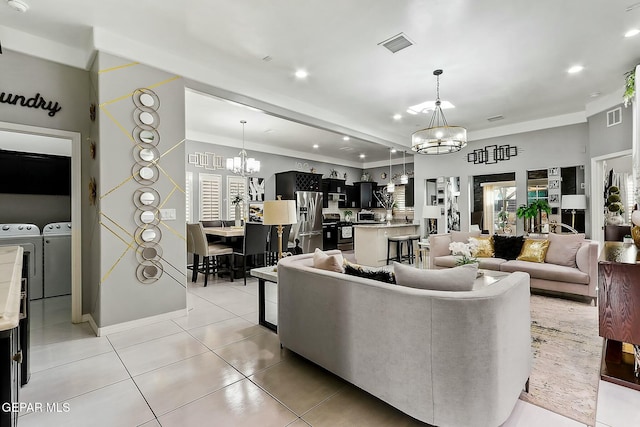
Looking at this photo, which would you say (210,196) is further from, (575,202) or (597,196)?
(597,196)

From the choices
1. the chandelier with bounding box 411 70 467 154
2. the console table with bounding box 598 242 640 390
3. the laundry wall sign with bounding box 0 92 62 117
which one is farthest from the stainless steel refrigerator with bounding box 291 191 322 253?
the console table with bounding box 598 242 640 390

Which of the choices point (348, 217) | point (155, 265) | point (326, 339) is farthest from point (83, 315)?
point (348, 217)

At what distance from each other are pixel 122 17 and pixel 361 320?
11.3ft

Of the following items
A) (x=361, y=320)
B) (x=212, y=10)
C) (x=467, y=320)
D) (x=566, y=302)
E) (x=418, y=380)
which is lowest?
(x=566, y=302)

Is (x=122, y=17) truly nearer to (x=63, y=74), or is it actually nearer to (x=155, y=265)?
(x=63, y=74)

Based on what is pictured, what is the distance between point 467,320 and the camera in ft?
4.91

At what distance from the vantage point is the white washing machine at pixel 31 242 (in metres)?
4.11

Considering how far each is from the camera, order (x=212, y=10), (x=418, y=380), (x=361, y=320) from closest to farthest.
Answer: (x=418, y=380) → (x=361, y=320) → (x=212, y=10)

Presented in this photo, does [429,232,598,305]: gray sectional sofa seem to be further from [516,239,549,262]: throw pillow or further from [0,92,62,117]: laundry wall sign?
[0,92,62,117]: laundry wall sign

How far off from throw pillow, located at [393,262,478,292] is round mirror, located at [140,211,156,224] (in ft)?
9.24

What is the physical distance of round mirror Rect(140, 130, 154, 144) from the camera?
339cm

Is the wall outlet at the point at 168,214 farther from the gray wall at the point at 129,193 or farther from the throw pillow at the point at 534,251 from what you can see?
the throw pillow at the point at 534,251

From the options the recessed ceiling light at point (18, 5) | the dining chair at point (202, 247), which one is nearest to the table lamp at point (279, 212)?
the dining chair at point (202, 247)

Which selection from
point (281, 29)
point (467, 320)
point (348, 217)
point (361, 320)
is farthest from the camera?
point (348, 217)
